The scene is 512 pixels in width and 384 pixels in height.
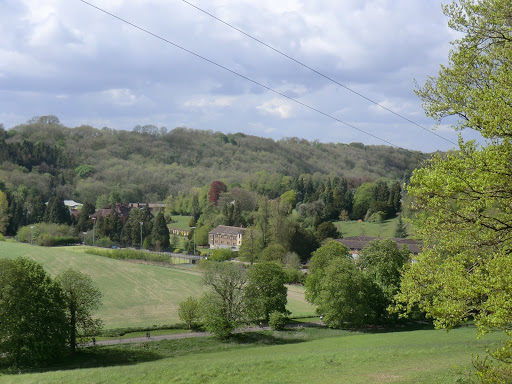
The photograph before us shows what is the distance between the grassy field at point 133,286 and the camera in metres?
45.7

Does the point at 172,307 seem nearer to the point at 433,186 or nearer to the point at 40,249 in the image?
the point at 40,249

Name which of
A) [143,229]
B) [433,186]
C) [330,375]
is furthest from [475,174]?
[143,229]

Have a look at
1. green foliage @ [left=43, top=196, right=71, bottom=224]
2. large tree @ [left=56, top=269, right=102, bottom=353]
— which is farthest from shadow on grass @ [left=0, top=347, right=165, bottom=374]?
green foliage @ [left=43, top=196, right=71, bottom=224]

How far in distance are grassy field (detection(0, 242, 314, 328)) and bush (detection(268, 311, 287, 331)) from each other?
8.21 meters

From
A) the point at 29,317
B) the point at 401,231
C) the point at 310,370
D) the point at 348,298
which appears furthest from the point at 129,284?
the point at 401,231

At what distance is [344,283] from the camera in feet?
131

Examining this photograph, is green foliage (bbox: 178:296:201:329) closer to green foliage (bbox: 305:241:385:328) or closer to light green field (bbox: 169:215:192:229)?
green foliage (bbox: 305:241:385:328)

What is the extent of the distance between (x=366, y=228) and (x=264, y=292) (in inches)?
2541

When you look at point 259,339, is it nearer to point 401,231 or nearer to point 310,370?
point 310,370

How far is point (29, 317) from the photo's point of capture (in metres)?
28.4

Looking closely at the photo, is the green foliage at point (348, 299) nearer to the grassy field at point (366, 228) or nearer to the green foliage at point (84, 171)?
the grassy field at point (366, 228)

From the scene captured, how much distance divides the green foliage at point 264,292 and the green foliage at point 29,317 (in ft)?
52.2

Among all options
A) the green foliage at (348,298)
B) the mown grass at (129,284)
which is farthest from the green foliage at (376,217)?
the green foliage at (348,298)

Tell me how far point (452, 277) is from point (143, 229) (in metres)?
94.5
